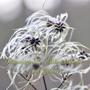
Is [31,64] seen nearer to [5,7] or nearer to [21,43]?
[21,43]

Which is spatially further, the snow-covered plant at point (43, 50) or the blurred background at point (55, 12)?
the blurred background at point (55, 12)

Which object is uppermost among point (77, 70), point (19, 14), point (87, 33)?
point (19, 14)

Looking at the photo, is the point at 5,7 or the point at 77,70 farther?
the point at 5,7

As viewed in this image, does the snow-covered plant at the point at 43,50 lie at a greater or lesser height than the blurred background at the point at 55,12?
lesser

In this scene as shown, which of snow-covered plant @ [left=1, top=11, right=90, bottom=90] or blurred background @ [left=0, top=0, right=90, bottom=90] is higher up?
blurred background @ [left=0, top=0, right=90, bottom=90]

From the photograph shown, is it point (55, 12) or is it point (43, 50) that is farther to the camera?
point (55, 12)

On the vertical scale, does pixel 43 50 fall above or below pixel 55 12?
below

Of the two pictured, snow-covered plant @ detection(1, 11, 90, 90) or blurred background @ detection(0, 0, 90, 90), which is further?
blurred background @ detection(0, 0, 90, 90)

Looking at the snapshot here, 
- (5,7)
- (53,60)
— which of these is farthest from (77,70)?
(5,7)
